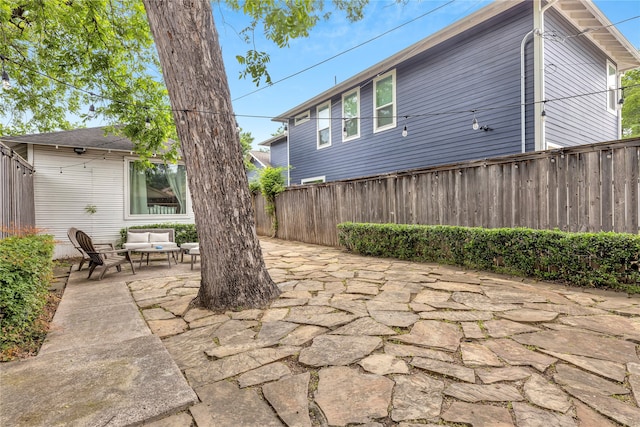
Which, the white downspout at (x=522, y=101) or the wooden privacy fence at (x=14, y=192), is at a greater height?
the white downspout at (x=522, y=101)

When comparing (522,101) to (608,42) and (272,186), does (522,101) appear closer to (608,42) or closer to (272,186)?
(608,42)

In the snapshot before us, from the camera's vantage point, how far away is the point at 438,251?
17.3 ft

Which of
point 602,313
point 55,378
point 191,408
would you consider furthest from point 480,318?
point 55,378

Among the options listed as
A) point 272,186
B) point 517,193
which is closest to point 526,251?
point 517,193

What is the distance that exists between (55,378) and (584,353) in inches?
133

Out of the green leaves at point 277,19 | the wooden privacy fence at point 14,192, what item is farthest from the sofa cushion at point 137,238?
the green leaves at point 277,19

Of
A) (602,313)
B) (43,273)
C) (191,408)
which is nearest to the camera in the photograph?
(191,408)

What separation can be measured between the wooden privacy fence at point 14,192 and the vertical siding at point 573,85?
32.2ft

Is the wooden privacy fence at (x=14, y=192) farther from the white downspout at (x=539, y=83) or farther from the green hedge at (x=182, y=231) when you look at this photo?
the white downspout at (x=539, y=83)

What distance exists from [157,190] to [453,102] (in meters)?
8.33

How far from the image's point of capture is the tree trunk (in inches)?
115

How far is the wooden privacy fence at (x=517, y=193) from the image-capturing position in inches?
145

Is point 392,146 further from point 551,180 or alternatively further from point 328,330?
point 328,330

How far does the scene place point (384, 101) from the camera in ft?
30.8
